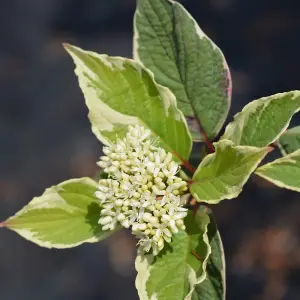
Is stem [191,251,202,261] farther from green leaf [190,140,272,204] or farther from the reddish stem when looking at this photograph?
the reddish stem

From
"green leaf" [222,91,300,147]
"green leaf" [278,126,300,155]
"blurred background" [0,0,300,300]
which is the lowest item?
"blurred background" [0,0,300,300]

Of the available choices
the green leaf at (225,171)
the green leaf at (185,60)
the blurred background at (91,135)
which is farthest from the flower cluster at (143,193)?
the blurred background at (91,135)

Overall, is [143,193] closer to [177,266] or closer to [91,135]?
[177,266]

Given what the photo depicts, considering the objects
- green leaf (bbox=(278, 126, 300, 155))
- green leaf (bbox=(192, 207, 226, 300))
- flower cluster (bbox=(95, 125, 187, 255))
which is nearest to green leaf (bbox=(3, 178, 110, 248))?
flower cluster (bbox=(95, 125, 187, 255))

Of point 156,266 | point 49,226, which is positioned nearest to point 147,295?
point 156,266

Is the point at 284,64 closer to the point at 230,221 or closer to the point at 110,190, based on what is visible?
the point at 230,221

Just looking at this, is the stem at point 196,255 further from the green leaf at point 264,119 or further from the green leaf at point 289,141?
the green leaf at point 289,141
